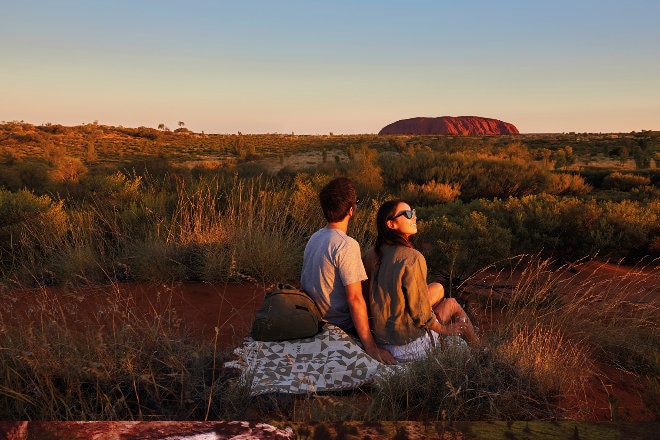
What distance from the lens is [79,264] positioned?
26.5 feet

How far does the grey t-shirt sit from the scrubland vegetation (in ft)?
2.70

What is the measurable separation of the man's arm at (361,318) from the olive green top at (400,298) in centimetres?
13

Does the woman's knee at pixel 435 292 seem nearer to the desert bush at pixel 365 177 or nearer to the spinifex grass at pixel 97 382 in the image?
the spinifex grass at pixel 97 382

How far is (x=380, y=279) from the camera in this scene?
4.70 metres

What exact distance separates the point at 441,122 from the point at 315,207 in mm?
142739

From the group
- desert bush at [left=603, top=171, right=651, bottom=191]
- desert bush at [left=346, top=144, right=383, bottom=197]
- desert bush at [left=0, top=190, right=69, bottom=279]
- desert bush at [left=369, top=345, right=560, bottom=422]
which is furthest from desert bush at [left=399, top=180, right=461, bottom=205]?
desert bush at [left=369, top=345, right=560, bottom=422]

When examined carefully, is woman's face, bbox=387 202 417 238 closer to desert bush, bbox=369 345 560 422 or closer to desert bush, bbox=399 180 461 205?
desert bush, bbox=369 345 560 422

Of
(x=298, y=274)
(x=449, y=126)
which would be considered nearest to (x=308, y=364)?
(x=298, y=274)

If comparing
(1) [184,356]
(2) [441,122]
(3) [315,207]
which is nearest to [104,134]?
(3) [315,207]

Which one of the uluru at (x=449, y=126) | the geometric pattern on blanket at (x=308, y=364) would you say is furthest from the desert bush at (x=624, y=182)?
the uluru at (x=449, y=126)

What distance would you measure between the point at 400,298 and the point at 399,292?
49 millimetres

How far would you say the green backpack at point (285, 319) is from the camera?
14.5 feet

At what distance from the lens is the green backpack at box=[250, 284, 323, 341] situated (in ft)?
14.5

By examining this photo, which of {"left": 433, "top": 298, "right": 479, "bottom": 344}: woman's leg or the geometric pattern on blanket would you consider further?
{"left": 433, "top": 298, "right": 479, "bottom": 344}: woman's leg
